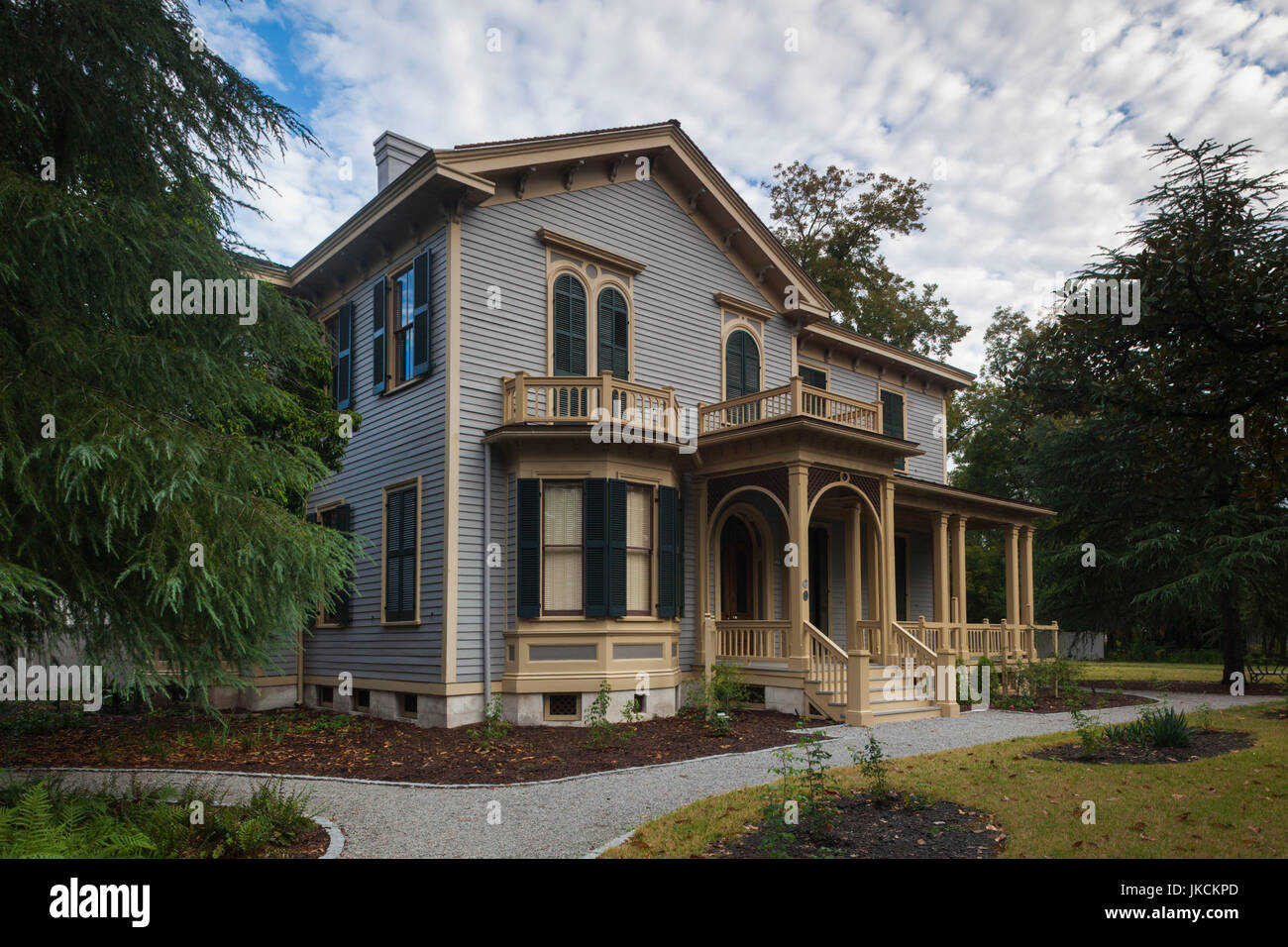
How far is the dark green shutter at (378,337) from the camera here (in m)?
15.6

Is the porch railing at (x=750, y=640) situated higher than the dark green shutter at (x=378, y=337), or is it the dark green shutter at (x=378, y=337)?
the dark green shutter at (x=378, y=337)

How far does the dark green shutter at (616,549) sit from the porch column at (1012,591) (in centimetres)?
1060

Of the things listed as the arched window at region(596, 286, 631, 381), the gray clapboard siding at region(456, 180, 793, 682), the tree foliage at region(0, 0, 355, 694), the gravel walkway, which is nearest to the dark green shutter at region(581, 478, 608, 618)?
the gray clapboard siding at region(456, 180, 793, 682)

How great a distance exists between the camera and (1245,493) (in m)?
8.30

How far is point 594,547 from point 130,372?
7.89 meters

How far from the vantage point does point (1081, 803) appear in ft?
25.0

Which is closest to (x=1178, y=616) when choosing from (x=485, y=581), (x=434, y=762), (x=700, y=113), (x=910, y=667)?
(x=910, y=667)

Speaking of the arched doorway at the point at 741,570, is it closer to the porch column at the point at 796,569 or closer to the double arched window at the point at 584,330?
the porch column at the point at 796,569

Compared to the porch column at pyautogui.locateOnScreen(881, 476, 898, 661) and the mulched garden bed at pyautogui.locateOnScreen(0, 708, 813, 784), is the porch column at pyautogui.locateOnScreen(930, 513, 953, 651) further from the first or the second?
the mulched garden bed at pyautogui.locateOnScreen(0, 708, 813, 784)

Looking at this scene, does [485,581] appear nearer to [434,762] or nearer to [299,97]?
[434,762]

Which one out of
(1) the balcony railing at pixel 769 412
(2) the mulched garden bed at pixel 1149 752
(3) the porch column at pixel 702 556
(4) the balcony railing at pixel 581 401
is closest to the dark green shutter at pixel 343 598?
(4) the balcony railing at pixel 581 401

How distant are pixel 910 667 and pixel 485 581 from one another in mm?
7422

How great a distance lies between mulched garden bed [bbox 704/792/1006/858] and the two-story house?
6.41 meters

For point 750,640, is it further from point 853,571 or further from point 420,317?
point 420,317
